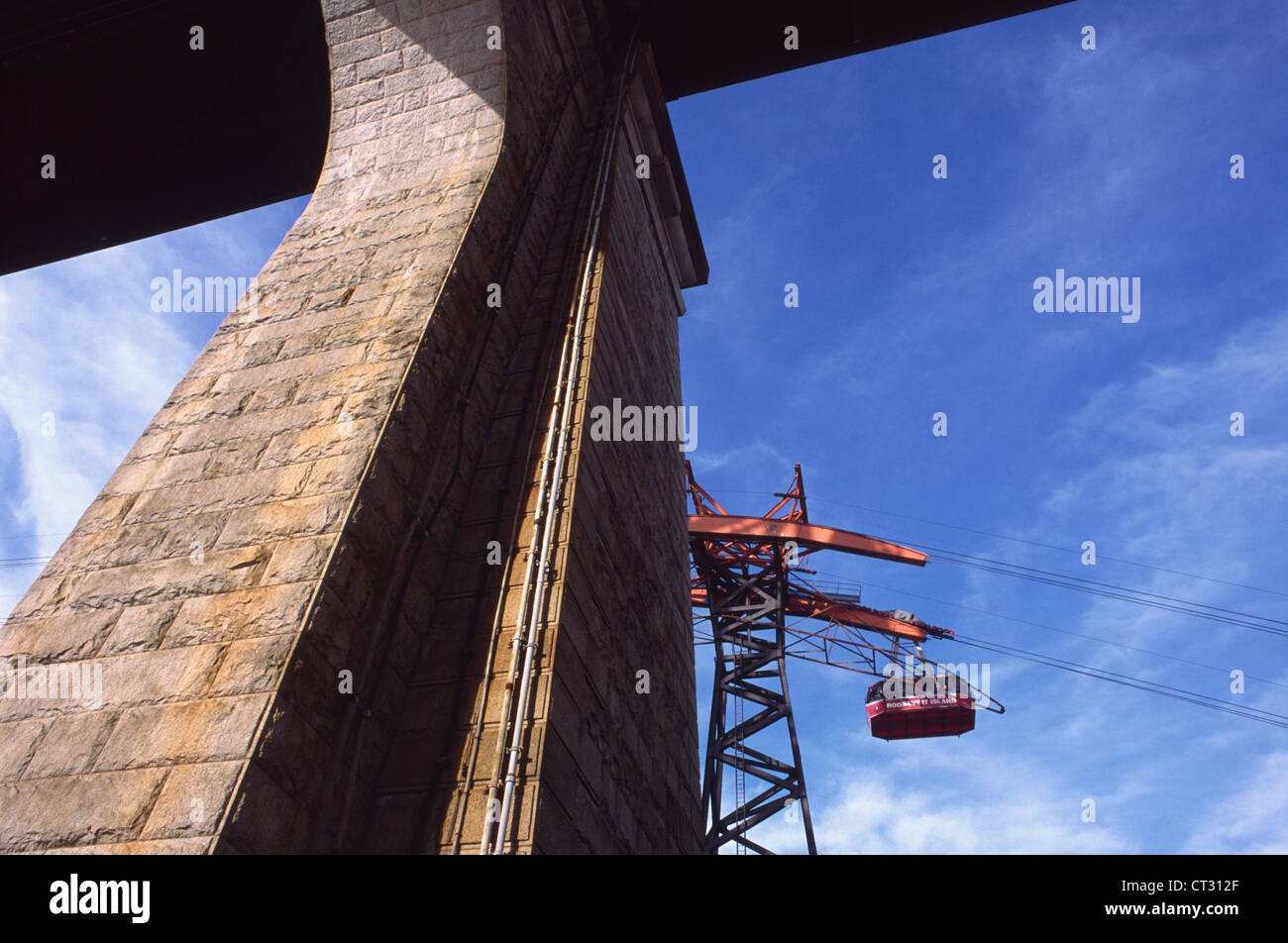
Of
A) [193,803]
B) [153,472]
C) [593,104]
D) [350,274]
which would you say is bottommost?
[193,803]

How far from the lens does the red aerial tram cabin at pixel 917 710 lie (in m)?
25.4

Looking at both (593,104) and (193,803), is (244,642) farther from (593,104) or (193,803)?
(593,104)

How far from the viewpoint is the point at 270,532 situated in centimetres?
388

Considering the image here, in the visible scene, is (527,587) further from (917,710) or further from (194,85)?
(917,710)

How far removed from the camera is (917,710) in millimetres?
25797

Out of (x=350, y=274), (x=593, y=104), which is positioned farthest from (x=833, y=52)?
(x=350, y=274)

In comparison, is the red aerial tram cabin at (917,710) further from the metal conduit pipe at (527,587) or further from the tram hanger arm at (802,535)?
the metal conduit pipe at (527,587)

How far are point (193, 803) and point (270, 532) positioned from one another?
126cm

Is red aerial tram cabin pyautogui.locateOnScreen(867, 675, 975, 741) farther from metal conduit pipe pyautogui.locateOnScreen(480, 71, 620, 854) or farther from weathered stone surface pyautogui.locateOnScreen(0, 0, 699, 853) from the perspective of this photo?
metal conduit pipe pyautogui.locateOnScreen(480, 71, 620, 854)

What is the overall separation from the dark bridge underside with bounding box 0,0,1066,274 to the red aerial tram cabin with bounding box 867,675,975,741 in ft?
65.7

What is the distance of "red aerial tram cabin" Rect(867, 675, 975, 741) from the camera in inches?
1000

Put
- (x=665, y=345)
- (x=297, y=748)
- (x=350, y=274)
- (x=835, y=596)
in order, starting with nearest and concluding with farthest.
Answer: (x=297, y=748) → (x=350, y=274) → (x=665, y=345) → (x=835, y=596)

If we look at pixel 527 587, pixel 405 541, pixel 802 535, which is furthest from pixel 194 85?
pixel 802 535
